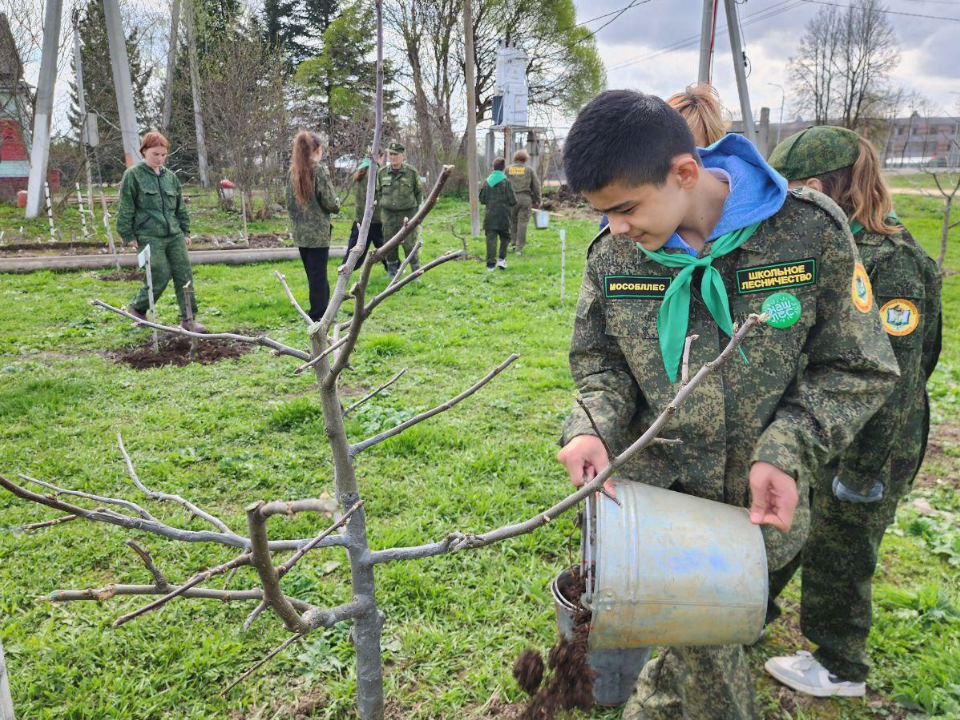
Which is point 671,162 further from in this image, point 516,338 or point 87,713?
point 516,338

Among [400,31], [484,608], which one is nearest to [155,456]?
[484,608]

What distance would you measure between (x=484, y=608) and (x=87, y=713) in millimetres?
1450


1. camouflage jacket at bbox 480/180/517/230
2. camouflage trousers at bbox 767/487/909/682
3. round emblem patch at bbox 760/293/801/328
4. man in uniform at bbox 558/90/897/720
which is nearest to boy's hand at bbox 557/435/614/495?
man in uniform at bbox 558/90/897/720

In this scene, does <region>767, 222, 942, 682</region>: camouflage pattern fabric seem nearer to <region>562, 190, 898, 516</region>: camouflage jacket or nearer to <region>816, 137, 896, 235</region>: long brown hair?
<region>816, 137, 896, 235</region>: long brown hair

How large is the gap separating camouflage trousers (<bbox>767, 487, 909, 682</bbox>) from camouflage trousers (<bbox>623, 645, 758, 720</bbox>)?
0.40m

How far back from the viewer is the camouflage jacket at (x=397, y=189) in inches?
345

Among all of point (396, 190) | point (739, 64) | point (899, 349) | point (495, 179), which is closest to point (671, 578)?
point (899, 349)

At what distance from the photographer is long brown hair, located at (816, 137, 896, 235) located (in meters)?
2.15

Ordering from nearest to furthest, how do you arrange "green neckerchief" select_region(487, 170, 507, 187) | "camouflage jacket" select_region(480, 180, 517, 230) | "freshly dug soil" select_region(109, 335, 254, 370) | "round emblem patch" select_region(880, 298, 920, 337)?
"round emblem patch" select_region(880, 298, 920, 337), "freshly dug soil" select_region(109, 335, 254, 370), "camouflage jacket" select_region(480, 180, 517, 230), "green neckerchief" select_region(487, 170, 507, 187)

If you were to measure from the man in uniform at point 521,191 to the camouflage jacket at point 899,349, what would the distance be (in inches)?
394

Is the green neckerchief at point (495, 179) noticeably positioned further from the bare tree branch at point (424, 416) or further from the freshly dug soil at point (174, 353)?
the bare tree branch at point (424, 416)

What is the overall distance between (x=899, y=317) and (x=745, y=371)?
29.3 inches

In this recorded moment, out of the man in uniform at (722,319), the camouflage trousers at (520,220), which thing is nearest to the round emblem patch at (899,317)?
the man in uniform at (722,319)

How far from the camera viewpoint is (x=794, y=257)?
1629mm
